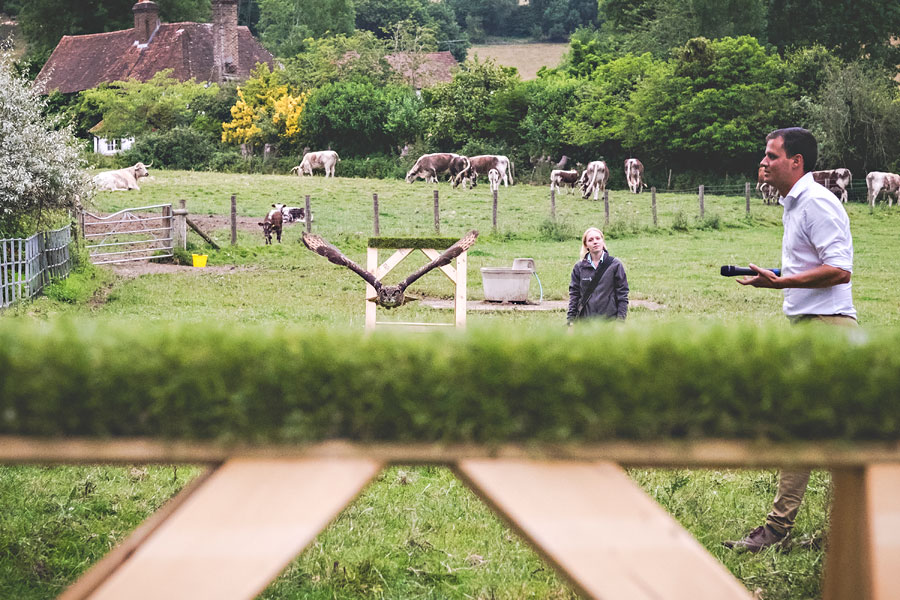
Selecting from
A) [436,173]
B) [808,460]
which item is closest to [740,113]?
[436,173]

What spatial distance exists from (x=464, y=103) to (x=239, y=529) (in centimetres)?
4419

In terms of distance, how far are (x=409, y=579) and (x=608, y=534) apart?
257 cm

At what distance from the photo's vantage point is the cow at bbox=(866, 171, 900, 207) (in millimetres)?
30938

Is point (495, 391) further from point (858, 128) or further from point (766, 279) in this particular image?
point (858, 128)

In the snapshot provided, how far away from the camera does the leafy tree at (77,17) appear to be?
63938mm

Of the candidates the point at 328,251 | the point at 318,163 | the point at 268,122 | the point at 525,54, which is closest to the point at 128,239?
the point at 328,251

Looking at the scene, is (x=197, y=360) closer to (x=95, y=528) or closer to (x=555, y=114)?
(x=95, y=528)

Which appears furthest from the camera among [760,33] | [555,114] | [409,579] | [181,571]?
[760,33]

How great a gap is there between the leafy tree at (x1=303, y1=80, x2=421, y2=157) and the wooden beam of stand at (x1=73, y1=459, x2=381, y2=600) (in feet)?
144

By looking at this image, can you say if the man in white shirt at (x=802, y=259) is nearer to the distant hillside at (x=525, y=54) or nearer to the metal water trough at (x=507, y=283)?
the metal water trough at (x=507, y=283)

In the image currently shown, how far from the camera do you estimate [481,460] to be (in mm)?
1278

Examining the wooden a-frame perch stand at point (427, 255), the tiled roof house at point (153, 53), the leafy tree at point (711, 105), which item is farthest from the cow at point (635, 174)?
the wooden a-frame perch stand at point (427, 255)

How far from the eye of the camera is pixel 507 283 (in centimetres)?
1279

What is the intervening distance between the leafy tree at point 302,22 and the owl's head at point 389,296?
181ft
